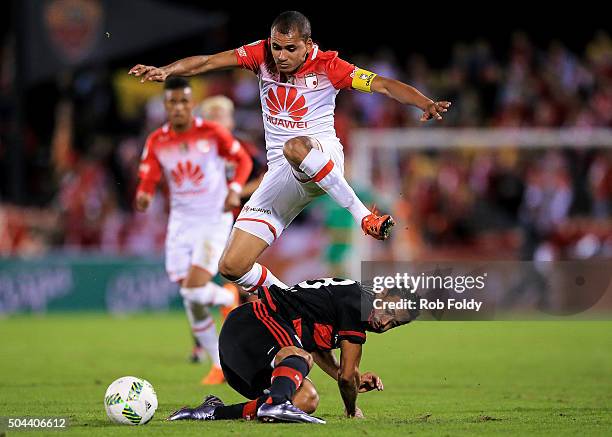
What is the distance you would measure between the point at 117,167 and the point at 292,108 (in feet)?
39.1

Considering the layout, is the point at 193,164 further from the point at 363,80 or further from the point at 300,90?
the point at 363,80

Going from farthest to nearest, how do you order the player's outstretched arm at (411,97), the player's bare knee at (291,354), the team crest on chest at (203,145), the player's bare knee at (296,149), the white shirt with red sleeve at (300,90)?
the team crest on chest at (203,145) → the white shirt with red sleeve at (300,90) → the player's bare knee at (296,149) → the player's outstretched arm at (411,97) → the player's bare knee at (291,354)

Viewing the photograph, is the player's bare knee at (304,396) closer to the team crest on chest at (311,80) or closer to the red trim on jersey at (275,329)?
the red trim on jersey at (275,329)

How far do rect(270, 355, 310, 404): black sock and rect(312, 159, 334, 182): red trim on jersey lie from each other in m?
1.50

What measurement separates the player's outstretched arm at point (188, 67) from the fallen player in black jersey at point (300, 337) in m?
1.62

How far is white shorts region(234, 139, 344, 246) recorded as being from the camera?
8328 millimetres

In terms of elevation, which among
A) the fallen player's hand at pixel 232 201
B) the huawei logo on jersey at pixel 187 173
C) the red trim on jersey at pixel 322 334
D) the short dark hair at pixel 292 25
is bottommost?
the red trim on jersey at pixel 322 334

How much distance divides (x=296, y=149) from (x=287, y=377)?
1763 millimetres

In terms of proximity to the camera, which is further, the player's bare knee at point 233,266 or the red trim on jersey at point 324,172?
the player's bare knee at point 233,266

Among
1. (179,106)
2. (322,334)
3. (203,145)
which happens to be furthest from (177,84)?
(322,334)

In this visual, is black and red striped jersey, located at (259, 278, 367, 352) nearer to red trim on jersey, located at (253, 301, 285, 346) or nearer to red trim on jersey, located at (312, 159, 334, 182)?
red trim on jersey, located at (253, 301, 285, 346)

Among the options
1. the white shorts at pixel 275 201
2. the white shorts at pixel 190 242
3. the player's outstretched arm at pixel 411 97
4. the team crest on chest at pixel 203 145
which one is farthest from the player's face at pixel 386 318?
the team crest on chest at pixel 203 145

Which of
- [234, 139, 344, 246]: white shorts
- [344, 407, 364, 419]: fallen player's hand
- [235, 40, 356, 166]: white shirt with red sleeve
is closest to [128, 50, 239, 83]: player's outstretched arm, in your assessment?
[235, 40, 356, 166]: white shirt with red sleeve

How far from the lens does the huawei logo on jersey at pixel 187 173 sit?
1076cm
